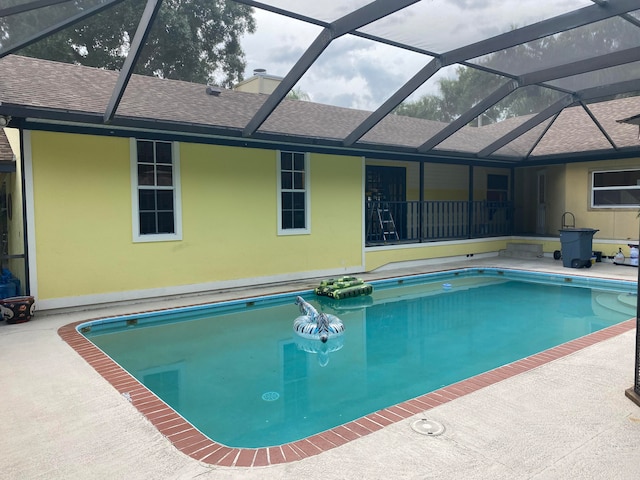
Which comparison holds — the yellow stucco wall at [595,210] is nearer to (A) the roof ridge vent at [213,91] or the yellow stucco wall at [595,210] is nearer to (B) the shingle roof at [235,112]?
(B) the shingle roof at [235,112]

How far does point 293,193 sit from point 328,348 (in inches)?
194

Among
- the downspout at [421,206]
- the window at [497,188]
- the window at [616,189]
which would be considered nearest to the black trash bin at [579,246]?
the window at [616,189]

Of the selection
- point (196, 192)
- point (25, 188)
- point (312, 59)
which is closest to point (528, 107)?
point (312, 59)

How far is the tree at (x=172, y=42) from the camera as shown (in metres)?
18.1

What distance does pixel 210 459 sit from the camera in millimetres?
2854

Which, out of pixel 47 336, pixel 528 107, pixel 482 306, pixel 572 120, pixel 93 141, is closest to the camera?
pixel 47 336

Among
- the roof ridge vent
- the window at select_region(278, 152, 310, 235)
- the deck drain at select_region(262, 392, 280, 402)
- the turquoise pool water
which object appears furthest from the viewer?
the roof ridge vent

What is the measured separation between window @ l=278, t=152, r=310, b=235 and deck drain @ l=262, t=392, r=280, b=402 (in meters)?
5.63

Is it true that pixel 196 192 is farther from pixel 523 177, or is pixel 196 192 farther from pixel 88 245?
pixel 523 177

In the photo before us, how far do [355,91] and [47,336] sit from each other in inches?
280

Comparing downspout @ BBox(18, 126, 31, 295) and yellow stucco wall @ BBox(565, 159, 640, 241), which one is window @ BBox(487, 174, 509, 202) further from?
downspout @ BBox(18, 126, 31, 295)

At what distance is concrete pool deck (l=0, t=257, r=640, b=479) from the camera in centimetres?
268

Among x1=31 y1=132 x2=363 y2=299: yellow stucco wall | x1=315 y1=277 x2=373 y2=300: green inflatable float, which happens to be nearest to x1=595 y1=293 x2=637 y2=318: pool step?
x1=315 y1=277 x2=373 y2=300: green inflatable float

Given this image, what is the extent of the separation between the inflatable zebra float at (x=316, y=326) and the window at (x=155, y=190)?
329cm
